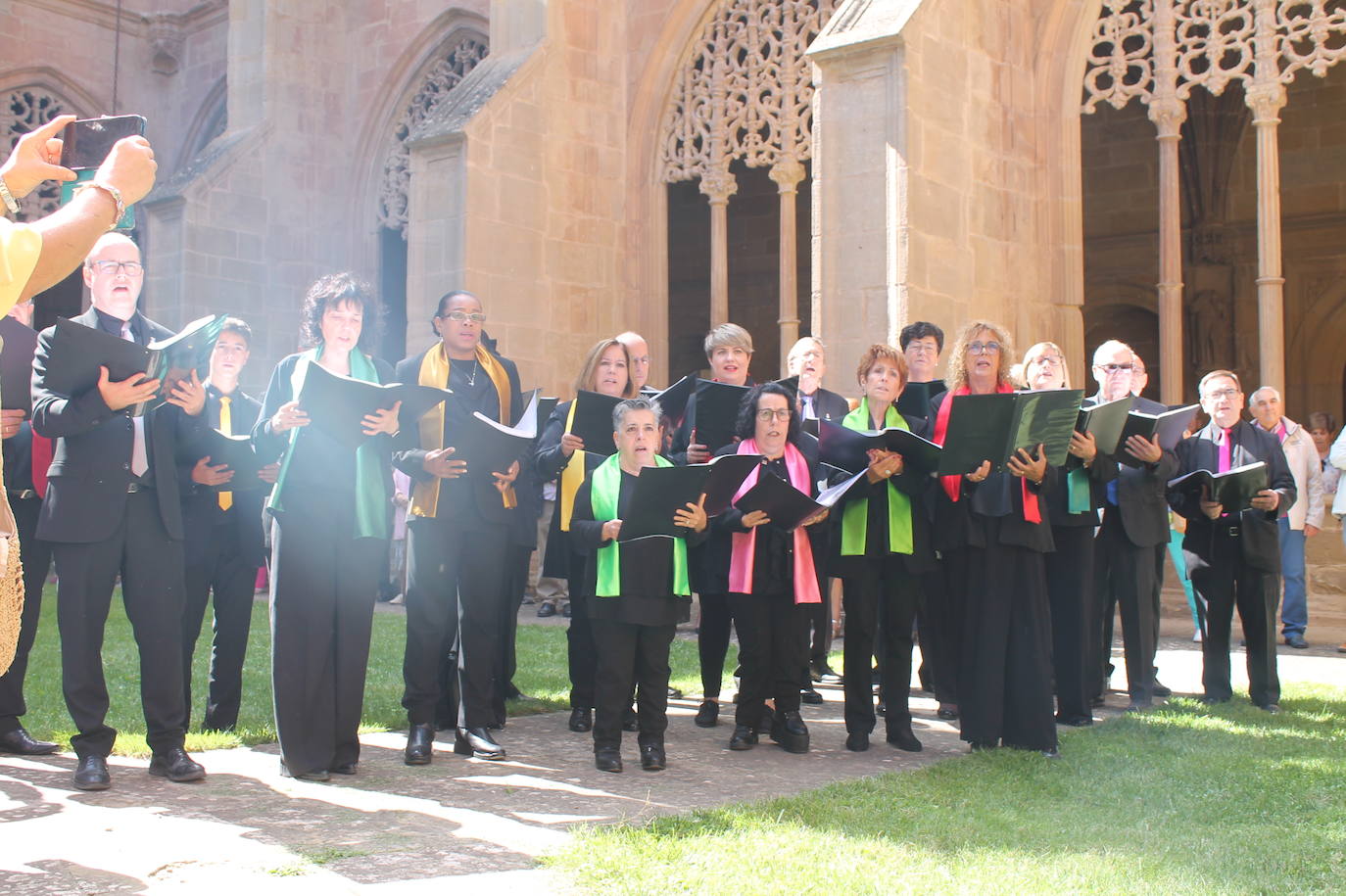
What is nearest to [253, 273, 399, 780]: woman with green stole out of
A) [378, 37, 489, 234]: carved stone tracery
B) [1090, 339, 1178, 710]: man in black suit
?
[1090, 339, 1178, 710]: man in black suit

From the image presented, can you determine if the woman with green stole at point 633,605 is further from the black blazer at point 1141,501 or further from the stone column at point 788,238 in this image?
the stone column at point 788,238

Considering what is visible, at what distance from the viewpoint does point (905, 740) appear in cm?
534

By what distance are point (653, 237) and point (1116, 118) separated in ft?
23.1

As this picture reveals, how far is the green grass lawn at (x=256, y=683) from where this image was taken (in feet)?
18.2

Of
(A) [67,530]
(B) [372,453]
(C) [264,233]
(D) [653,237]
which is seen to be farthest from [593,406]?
(C) [264,233]

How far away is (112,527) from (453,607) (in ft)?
4.32

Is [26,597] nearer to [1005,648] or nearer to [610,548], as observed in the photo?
[610,548]

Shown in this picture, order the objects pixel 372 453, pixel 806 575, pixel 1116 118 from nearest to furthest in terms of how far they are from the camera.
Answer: pixel 372 453 < pixel 806 575 < pixel 1116 118

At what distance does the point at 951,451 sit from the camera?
4.96 m

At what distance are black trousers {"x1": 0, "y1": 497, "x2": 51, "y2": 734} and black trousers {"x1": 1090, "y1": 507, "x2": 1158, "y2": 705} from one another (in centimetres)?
459

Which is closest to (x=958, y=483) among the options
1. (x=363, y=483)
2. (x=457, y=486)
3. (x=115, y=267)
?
(x=457, y=486)

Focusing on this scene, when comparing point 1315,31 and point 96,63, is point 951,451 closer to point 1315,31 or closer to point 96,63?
point 1315,31

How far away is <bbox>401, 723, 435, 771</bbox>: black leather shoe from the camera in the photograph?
492 centimetres

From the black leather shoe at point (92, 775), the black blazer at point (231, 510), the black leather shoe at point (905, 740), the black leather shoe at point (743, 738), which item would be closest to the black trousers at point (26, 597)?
the black blazer at point (231, 510)
